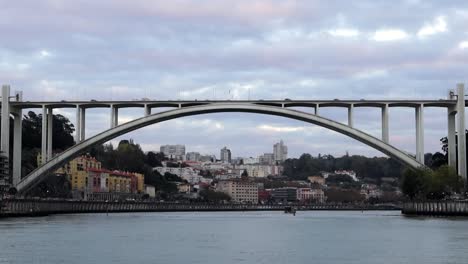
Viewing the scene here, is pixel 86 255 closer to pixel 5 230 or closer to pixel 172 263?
pixel 172 263

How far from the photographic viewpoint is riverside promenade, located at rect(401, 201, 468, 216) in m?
90.5

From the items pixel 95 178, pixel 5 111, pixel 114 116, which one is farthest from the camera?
pixel 95 178

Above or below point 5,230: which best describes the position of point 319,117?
above

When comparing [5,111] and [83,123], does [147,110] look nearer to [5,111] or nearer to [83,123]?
[83,123]

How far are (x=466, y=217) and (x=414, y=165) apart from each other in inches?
353

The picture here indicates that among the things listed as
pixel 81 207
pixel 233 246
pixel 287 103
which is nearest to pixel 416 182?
pixel 287 103

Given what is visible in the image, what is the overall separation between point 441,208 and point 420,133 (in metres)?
14.4

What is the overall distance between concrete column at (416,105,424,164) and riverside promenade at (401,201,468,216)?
367 inches

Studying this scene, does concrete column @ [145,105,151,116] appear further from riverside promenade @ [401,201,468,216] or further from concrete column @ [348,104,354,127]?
riverside promenade @ [401,201,468,216]

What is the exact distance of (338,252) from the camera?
148ft

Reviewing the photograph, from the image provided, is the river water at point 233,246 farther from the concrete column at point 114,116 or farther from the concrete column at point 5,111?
the concrete column at point 5,111

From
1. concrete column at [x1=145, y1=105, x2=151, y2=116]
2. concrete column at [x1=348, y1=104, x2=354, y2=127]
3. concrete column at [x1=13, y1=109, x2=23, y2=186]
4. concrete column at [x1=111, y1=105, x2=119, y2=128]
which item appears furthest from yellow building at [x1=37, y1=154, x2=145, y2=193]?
concrete column at [x1=348, y1=104, x2=354, y2=127]

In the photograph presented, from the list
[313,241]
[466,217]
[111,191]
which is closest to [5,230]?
[313,241]

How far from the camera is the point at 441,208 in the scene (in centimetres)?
9412
